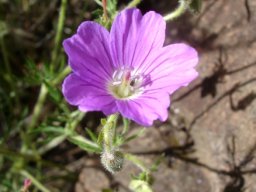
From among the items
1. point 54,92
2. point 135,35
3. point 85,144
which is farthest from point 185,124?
point 135,35

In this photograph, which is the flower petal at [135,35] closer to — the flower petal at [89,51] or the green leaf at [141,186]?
the flower petal at [89,51]

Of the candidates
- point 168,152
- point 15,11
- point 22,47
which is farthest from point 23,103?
point 168,152

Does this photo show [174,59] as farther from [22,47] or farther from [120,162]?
[22,47]

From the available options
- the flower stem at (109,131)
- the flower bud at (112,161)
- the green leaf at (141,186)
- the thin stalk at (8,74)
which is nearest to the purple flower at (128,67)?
the flower stem at (109,131)

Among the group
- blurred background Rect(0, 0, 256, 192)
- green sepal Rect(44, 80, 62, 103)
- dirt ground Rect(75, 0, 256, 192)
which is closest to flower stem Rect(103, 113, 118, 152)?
blurred background Rect(0, 0, 256, 192)

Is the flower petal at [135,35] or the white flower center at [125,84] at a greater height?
the flower petal at [135,35]
